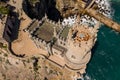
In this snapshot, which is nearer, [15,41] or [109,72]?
[15,41]

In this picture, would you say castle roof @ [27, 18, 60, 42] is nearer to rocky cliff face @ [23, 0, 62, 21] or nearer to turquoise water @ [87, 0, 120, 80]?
rocky cliff face @ [23, 0, 62, 21]

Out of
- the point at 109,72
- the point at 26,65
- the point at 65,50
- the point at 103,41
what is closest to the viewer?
the point at 65,50

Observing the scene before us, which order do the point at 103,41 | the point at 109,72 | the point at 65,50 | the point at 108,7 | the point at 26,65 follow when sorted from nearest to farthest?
the point at 65,50 → the point at 26,65 → the point at 109,72 → the point at 103,41 → the point at 108,7

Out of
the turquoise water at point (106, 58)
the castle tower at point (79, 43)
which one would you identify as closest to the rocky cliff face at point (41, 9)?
the turquoise water at point (106, 58)

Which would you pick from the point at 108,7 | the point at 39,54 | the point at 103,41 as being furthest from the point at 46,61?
the point at 108,7

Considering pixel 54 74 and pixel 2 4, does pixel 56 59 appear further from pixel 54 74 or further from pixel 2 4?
pixel 2 4

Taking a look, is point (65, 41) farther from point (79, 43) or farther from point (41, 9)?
point (41, 9)
